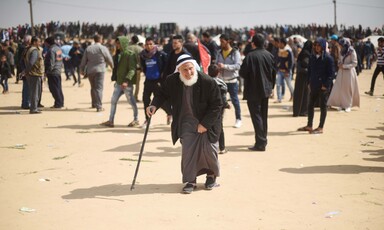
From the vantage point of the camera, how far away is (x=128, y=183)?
21.5ft

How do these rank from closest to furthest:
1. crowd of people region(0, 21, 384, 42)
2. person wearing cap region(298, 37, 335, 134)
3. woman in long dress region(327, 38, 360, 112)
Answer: person wearing cap region(298, 37, 335, 134), woman in long dress region(327, 38, 360, 112), crowd of people region(0, 21, 384, 42)

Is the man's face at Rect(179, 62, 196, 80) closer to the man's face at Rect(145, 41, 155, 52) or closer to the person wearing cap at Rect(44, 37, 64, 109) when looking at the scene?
the man's face at Rect(145, 41, 155, 52)

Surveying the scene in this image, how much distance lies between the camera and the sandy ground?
511cm

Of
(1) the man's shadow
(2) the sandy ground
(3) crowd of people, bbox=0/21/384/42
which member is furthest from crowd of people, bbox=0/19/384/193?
(3) crowd of people, bbox=0/21/384/42

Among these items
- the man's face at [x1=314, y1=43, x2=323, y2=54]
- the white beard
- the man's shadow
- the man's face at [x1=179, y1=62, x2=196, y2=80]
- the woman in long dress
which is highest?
the man's face at [x1=314, y1=43, x2=323, y2=54]

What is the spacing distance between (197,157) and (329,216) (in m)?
1.77

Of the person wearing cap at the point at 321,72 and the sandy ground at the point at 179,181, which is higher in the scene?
the person wearing cap at the point at 321,72

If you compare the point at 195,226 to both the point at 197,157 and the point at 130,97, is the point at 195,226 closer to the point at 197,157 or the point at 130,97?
the point at 197,157

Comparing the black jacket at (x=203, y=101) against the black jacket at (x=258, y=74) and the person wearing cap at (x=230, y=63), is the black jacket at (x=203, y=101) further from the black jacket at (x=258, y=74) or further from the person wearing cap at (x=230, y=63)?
the person wearing cap at (x=230, y=63)

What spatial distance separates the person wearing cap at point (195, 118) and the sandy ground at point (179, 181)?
305 mm

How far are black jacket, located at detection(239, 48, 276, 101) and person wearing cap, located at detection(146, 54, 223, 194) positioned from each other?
243 centimetres

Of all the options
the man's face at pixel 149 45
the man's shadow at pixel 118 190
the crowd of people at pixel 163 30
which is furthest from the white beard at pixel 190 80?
the crowd of people at pixel 163 30

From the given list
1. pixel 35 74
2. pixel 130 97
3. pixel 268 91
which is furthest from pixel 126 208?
pixel 35 74

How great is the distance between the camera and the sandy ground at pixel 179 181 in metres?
5.11
